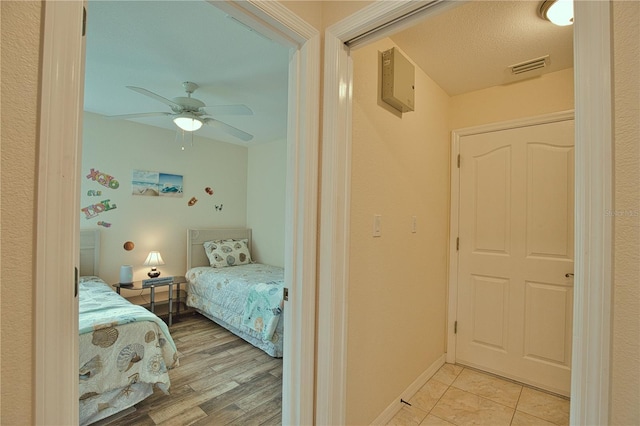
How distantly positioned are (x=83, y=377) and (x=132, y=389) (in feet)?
1.08

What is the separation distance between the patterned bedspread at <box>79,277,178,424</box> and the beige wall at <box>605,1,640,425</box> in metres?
2.35

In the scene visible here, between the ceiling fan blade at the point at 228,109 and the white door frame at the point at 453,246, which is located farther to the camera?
the white door frame at the point at 453,246

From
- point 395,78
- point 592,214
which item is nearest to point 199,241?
point 395,78

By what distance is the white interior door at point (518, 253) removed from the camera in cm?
218

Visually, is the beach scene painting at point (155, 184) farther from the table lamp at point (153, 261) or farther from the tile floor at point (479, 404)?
the tile floor at point (479, 404)

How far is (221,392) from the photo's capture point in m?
2.20

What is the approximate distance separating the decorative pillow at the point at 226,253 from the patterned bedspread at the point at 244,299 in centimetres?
15

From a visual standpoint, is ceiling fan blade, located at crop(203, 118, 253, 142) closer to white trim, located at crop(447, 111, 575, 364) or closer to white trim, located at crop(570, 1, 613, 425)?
white trim, located at crop(447, 111, 575, 364)

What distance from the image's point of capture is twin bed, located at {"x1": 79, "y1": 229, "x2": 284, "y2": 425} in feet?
6.02

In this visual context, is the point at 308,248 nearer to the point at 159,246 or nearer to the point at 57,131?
the point at 57,131

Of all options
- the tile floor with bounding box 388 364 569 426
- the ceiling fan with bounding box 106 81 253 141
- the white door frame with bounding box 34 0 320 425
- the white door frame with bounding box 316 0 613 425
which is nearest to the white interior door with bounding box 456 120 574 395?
the tile floor with bounding box 388 364 569 426

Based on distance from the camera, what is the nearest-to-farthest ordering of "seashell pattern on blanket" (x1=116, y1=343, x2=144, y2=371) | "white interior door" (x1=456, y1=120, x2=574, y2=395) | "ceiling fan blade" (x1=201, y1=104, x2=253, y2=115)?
"seashell pattern on blanket" (x1=116, y1=343, x2=144, y2=371)
"white interior door" (x1=456, y1=120, x2=574, y2=395)
"ceiling fan blade" (x1=201, y1=104, x2=253, y2=115)

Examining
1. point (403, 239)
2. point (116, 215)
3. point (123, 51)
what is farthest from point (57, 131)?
point (116, 215)

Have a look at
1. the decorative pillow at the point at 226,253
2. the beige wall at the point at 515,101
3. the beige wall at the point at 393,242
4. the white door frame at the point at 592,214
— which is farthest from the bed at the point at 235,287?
the beige wall at the point at 515,101
